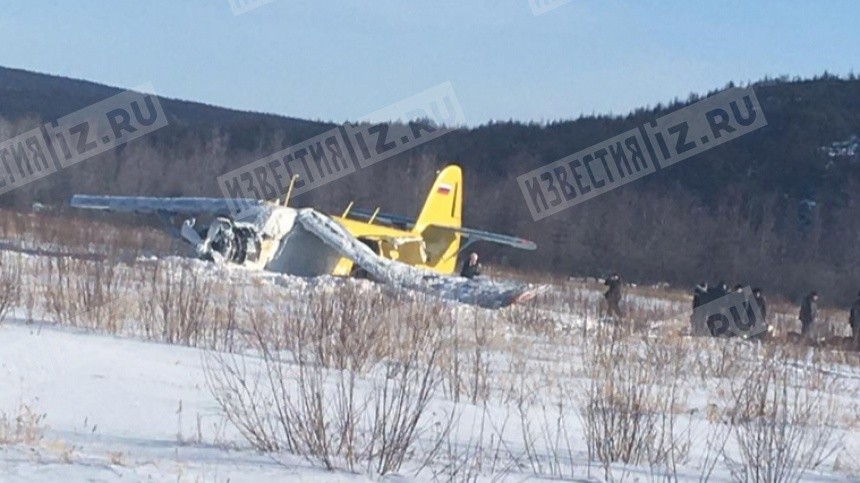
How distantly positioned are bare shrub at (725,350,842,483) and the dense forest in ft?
149

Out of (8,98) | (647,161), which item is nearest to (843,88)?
(647,161)

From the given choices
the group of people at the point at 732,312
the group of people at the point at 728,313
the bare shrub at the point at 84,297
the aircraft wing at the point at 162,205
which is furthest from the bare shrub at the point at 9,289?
the aircraft wing at the point at 162,205

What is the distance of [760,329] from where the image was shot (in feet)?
61.1

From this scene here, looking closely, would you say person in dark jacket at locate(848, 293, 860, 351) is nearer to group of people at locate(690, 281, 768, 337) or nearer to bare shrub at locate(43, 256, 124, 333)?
group of people at locate(690, 281, 768, 337)

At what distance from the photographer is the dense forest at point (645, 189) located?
6725cm

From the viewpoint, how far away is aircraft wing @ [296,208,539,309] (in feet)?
66.0

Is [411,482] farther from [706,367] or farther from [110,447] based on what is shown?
[706,367]

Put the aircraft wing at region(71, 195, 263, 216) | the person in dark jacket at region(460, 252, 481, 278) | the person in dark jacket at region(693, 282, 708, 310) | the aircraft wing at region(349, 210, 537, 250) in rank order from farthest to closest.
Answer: the aircraft wing at region(349, 210, 537, 250) → the aircraft wing at region(71, 195, 263, 216) → the person in dark jacket at region(460, 252, 481, 278) → the person in dark jacket at region(693, 282, 708, 310)

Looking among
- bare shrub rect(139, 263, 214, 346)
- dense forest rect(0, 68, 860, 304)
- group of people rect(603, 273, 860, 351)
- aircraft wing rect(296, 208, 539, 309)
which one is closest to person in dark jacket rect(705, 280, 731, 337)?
group of people rect(603, 273, 860, 351)

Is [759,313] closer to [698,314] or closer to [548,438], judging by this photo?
[698,314]

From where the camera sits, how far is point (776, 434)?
6.25 meters

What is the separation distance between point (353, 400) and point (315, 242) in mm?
18457

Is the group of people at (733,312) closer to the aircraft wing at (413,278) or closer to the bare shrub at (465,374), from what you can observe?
the aircraft wing at (413,278)

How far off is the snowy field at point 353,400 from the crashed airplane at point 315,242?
7245 mm
